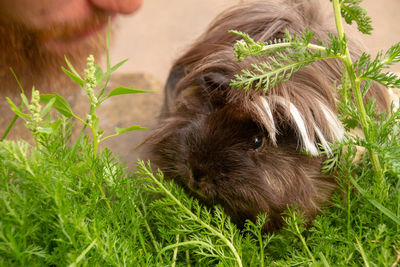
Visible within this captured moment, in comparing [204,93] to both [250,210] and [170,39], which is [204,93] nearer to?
[250,210]

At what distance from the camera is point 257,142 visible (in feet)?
3.65

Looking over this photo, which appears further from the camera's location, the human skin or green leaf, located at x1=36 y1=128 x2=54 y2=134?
the human skin

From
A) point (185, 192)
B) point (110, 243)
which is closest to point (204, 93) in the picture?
point (185, 192)

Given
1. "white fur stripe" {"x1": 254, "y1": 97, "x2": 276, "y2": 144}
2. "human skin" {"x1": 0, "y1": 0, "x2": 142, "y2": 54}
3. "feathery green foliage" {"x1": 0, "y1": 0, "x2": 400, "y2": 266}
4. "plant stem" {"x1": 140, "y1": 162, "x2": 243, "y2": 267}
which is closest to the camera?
"feathery green foliage" {"x1": 0, "y1": 0, "x2": 400, "y2": 266}

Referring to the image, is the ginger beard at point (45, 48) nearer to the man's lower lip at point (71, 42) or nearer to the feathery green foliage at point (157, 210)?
the man's lower lip at point (71, 42)

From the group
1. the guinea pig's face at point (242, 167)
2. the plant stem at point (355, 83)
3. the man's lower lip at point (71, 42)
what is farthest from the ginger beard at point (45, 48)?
the plant stem at point (355, 83)

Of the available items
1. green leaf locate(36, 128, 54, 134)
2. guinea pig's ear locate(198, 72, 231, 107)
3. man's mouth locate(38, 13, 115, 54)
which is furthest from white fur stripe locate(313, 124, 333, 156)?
man's mouth locate(38, 13, 115, 54)

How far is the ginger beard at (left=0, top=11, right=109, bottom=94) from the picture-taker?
1275 millimetres

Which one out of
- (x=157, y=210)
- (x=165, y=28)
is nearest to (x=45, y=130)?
(x=157, y=210)

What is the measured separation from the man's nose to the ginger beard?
0.20 ft

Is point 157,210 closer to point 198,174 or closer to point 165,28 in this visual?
point 198,174

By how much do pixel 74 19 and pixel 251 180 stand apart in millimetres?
700

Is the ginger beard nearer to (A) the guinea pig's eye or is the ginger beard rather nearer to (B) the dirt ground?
(A) the guinea pig's eye

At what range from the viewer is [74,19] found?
1.27 meters
